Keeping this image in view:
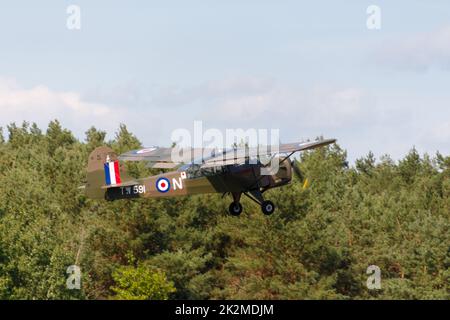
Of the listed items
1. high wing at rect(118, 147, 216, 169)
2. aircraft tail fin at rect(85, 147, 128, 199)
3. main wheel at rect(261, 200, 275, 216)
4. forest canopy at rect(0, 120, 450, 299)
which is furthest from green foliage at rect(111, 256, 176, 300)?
main wheel at rect(261, 200, 275, 216)

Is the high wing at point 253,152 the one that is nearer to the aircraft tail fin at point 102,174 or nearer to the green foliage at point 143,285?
the aircraft tail fin at point 102,174

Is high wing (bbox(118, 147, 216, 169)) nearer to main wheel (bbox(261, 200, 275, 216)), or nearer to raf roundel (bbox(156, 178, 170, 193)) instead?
raf roundel (bbox(156, 178, 170, 193))

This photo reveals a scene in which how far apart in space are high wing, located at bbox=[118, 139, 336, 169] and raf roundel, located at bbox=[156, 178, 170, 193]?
1244 mm

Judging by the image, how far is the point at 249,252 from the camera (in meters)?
62.0

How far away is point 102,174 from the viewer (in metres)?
37.9

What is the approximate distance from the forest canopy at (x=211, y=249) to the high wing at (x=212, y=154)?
1338 cm

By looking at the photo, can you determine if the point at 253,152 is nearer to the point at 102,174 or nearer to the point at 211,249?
the point at 102,174

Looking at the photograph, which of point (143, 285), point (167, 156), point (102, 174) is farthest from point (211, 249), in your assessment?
point (102, 174)

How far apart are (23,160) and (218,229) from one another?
126 ft

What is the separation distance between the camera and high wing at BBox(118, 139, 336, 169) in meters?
35.0

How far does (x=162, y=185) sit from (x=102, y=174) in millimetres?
2583

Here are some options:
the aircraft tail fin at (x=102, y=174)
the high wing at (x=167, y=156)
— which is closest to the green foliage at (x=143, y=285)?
the high wing at (x=167, y=156)

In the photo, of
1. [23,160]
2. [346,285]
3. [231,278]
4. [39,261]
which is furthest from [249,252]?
[23,160]
